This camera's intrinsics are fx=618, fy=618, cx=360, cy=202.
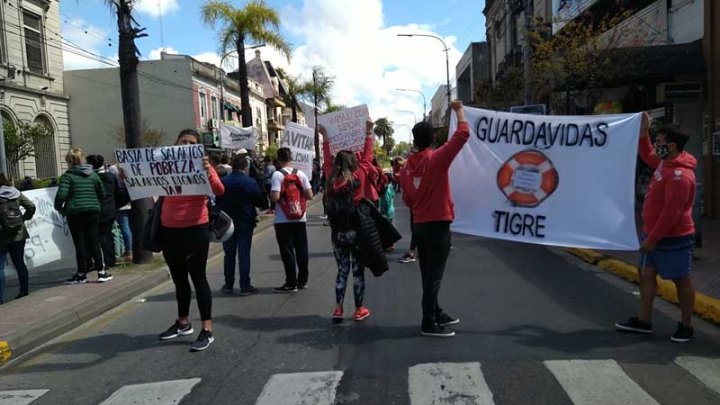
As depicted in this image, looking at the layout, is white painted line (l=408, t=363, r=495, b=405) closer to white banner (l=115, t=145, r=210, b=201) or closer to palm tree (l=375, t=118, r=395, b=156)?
white banner (l=115, t=145, r=210, b=201)

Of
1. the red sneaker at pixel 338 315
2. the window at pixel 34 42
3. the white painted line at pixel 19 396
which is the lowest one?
the white painted line at pixel 19 396

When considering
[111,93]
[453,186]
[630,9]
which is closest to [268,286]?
[453,186]

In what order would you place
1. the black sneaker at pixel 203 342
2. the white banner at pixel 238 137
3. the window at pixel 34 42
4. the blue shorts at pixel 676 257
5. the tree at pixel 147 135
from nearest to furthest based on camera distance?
the blue shorts at pixel 676 257 → the black sneaker at pixel 203 342 → the white banner at pixel 238 137 → the window at pixel 34 42 → the tree at pixel 147 135

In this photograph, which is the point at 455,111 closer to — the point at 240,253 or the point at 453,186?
the point at 453,186

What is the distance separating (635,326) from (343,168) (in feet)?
10.1

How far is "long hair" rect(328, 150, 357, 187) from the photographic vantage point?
6082 mm

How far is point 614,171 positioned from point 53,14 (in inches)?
1271

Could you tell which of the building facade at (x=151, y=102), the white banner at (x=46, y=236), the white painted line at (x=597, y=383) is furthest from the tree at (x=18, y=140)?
the white painted line at (x=597, y=383)

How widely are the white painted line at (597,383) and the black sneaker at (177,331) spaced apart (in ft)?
11.1

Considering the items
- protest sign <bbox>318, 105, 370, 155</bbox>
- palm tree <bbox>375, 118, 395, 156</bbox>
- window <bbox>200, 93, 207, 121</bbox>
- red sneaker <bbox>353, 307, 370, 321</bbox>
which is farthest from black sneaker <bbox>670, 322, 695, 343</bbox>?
palm tree <bbox>375, 118, 395, 156</bbox>

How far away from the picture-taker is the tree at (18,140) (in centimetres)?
2355

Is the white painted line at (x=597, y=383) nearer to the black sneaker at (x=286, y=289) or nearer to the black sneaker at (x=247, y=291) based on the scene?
the black sneaker at (x=286, y=289)

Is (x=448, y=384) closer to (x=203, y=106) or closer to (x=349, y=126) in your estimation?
(x=349, y=126)

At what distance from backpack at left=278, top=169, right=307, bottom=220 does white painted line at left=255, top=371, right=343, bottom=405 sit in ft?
10.2
